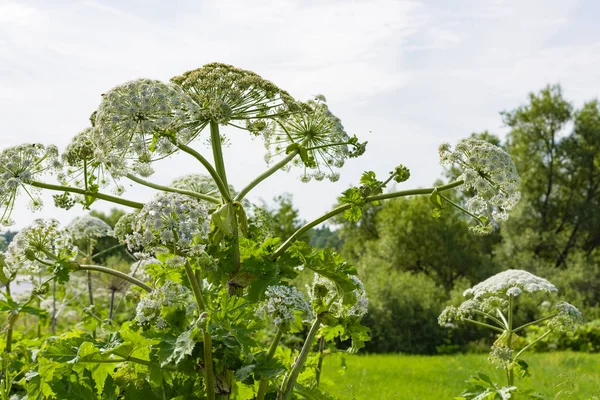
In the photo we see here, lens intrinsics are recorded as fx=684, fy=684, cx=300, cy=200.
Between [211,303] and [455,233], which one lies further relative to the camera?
[455,233]

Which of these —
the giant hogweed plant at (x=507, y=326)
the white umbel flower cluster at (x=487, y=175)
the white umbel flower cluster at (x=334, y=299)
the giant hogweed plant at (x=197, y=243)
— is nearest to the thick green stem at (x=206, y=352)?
the giant hogweed plant at (x=197, y=243)

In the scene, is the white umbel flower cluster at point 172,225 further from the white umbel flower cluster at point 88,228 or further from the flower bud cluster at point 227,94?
the white umbel flower cluster at point 88,228

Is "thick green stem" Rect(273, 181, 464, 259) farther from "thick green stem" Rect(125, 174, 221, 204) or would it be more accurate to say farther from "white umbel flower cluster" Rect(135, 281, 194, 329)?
"white umbel flower cluster" Rect(135, 281, 194, 329)

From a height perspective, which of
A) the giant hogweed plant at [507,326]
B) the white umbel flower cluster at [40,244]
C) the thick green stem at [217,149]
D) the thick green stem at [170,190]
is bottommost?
the giant hogweed plant at [507,326]

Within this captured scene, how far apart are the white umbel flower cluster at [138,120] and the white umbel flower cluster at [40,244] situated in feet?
2.51

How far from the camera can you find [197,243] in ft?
9.59

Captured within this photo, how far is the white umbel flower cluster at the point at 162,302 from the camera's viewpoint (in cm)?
330

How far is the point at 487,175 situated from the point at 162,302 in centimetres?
167

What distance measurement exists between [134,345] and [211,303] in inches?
15.4

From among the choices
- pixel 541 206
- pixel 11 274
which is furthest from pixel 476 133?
pixel 11 274

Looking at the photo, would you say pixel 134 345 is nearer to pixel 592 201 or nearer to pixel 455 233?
pixel 455 233

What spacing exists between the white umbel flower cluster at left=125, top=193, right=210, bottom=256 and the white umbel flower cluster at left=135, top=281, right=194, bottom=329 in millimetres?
449

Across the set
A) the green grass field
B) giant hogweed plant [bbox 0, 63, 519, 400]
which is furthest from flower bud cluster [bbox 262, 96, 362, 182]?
the green grass field

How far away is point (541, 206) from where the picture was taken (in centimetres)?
3244
